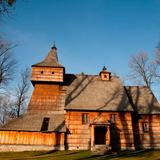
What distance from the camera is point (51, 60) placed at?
1259 inches

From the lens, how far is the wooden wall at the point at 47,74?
95.8 feet

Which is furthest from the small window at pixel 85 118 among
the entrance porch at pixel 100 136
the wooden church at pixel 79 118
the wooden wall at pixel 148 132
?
the wooden wall at pixel 148 132

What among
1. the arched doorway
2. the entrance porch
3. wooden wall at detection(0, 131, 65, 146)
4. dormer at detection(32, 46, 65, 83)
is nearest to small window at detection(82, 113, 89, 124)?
the entrance porch

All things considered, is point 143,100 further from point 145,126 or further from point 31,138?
point 31,138

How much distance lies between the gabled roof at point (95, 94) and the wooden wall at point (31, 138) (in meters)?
3.72

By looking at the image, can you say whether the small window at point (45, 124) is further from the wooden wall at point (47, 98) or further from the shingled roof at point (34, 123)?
the wooden wall at point (47, 98)

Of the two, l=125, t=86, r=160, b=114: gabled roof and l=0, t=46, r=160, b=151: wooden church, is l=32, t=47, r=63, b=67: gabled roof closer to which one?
l=0, t=46, r=160, b=151: wooden church

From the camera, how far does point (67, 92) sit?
28.6 metres

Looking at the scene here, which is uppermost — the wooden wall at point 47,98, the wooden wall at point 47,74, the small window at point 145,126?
the wooden wall at point 47,74

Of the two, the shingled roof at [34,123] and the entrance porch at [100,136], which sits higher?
the shingled roof at [34,123]

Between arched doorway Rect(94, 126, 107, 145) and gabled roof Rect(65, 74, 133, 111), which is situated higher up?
gabled roof Rect(65, 74, 133, 111)

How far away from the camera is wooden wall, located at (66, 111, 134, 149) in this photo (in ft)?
80.6

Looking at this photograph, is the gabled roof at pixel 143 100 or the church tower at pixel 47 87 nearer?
the church tower at pixel 47 87

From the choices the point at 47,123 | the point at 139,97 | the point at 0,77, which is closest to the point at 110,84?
the point at 139,97
